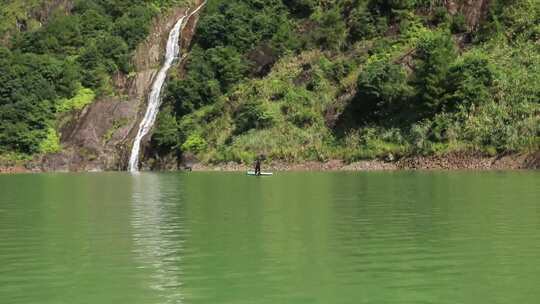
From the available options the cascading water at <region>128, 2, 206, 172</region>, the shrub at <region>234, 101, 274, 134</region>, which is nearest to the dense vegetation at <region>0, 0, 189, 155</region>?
the cascading water at <region>128, 2, 206, 172</region>

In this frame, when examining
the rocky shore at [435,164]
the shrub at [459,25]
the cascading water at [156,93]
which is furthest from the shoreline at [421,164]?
the shrub at [459,25]

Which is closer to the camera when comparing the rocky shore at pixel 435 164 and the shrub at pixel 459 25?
the rocky shore at pixel 435 164

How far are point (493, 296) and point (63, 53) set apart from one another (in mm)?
109995

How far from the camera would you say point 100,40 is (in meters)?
115

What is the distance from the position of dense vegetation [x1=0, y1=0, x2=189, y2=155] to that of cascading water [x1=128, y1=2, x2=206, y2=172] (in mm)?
5686

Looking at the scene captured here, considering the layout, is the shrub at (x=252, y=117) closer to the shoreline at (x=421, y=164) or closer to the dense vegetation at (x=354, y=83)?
the dense vegetation at (x=354, y=83)

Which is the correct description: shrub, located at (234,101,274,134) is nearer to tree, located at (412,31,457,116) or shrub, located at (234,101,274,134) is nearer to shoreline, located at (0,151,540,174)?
shoreline, located at (0,151,540,174)

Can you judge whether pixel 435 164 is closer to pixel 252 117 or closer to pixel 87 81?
pixel 252 117

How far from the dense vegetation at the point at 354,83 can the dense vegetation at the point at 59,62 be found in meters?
13.5

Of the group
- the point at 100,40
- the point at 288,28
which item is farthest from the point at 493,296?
the point at 100,40

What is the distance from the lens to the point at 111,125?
326 feet

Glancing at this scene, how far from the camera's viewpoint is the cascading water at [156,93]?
93062mm

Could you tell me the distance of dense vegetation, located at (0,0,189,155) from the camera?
98250 millimetres

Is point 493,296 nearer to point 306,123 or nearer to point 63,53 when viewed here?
point 306,123
